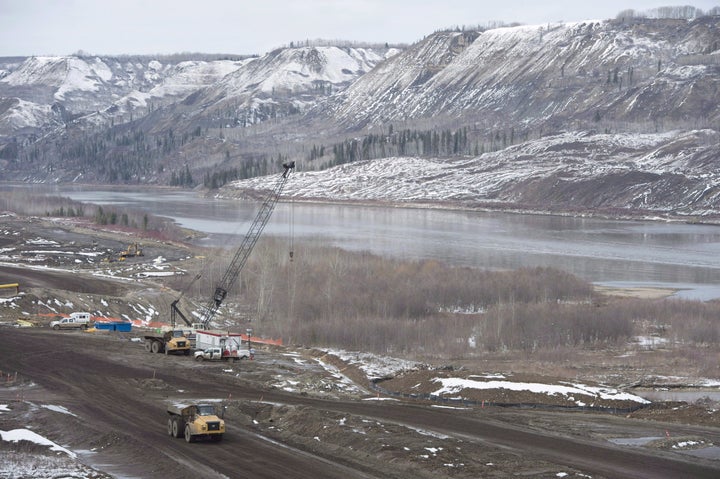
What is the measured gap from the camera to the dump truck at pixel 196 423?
103 feet

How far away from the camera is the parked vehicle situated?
192 feet

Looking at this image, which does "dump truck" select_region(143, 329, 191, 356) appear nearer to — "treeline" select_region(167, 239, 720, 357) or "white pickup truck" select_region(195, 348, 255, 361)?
"white pickup truck" select_region(195, 348, 255, 361)

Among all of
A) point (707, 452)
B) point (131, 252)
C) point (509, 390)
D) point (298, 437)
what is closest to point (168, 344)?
point (509, 390)

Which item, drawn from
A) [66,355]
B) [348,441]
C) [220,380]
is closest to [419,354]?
[220,380]

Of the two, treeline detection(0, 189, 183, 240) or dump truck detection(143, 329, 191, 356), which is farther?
treeline detection(0, 189, 183, 240)

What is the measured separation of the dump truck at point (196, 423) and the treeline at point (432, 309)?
81.4 feet

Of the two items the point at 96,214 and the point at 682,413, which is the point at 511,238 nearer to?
the point at 96,214

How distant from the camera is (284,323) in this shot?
6419 centimetres

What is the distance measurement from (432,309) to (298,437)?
125 ft

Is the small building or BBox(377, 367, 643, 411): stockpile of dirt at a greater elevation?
the small building

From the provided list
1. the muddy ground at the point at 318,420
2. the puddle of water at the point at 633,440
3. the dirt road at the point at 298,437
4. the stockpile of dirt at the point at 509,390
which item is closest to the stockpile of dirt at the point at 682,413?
the muddy ground at the point at 318,420

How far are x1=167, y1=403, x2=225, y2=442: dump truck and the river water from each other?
53.9m

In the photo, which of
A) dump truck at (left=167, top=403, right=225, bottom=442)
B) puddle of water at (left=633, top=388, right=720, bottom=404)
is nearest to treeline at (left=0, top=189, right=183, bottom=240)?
puddle of water at (left=633, top=388, right=720, bottom=404)

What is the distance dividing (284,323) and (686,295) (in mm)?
32524
